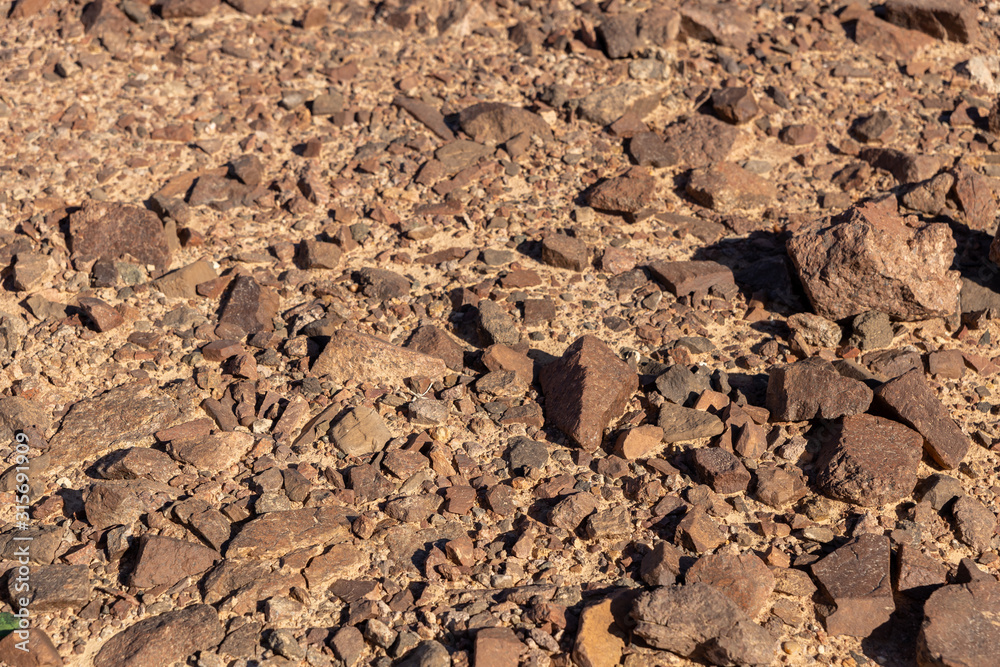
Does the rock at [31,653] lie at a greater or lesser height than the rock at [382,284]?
lesser

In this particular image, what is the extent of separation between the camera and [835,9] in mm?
5973

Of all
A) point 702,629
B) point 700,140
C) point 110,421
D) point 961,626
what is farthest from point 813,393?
point 110,421

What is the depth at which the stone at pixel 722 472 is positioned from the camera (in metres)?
3.24

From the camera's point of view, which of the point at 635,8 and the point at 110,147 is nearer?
the point at 110,147

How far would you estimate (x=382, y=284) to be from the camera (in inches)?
161

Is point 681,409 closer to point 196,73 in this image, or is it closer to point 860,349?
point 860,349

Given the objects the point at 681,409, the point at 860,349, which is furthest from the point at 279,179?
the point at 860,349

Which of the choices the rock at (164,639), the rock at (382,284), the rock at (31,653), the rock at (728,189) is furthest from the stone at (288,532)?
the rock at (728,189)

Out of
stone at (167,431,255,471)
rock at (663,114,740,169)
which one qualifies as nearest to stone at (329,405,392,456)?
stone at (167,431,255,471)

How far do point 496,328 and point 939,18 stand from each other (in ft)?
13.3

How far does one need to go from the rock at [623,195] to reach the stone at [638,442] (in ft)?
5.06

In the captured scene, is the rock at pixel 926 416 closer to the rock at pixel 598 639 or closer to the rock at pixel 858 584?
the rock at pixel 858 584

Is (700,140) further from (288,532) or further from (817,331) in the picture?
(288,532)

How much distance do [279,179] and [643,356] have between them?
230cm
